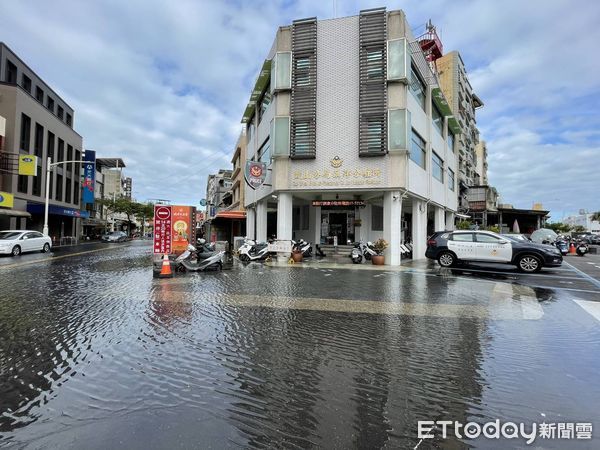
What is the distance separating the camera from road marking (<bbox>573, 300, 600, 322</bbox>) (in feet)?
22.5

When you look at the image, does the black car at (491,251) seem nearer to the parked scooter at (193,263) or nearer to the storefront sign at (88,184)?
the parked scooter at (193,263)

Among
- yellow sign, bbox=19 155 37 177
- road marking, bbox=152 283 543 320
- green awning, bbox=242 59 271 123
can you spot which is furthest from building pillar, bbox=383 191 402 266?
yellow sign, bbox=19 155 37 177

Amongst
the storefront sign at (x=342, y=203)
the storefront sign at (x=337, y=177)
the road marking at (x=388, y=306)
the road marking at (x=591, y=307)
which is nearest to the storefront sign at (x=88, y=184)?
the storefront sign at (x=342, y=203)

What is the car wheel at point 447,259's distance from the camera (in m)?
14.8

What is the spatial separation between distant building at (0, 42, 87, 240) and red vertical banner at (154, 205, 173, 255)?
62.0 feet

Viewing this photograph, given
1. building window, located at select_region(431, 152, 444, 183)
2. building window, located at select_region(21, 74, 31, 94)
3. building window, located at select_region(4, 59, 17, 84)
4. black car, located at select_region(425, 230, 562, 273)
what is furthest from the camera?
building window, located at select_region(21, 74, 31, 94)

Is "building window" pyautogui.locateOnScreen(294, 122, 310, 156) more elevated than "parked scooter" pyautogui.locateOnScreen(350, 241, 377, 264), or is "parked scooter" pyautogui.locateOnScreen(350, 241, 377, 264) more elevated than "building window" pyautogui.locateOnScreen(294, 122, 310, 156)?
"building window" pyautogui.locateOnScreen(294, 122, 310, 156)

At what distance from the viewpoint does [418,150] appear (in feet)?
68.8

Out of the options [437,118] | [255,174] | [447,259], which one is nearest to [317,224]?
[255,174]

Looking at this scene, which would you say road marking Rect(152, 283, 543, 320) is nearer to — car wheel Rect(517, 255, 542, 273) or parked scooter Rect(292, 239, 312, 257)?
car wheel Rect(517, 255, 542, 273)

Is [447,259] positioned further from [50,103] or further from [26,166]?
[50,103]

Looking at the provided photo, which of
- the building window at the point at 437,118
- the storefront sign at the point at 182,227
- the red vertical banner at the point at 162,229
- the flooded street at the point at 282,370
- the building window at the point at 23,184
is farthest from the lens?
the building window at the point at 23,184

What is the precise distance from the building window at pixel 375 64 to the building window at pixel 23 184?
30.3 meters

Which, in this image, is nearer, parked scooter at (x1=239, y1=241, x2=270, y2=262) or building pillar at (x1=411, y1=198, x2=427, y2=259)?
parked scooter at (x1=239, y1=241, x2=270, y2=262)
